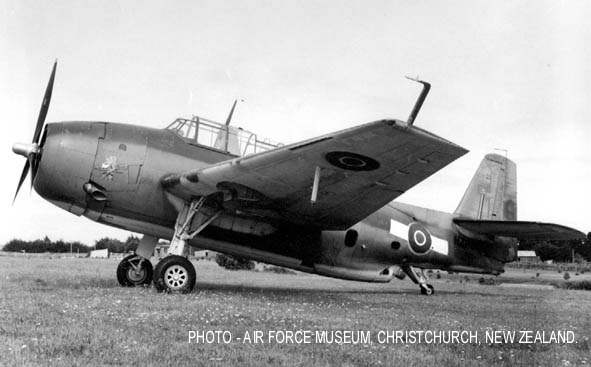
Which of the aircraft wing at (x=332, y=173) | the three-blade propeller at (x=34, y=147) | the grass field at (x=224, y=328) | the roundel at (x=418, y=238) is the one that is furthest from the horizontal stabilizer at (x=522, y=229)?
the three-blade propeller at (x=34, y=147)

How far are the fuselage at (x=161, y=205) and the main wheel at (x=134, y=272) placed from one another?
77 centimetres

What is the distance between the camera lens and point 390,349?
4547 millimetres

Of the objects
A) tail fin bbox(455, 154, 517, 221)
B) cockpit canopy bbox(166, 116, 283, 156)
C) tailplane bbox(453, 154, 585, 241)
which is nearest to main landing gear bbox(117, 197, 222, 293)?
A: cockpit canopy bbox(166, 116, 283, 156)

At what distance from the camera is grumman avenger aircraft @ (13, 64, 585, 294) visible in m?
7.75

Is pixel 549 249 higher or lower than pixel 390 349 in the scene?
higher

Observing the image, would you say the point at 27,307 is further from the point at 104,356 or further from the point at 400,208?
the point at 400,208

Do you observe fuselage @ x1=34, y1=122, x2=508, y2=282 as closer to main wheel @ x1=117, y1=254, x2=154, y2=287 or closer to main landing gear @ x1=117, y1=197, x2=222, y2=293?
main landing gear @ x1=117, y1=197, x2=222, y2=293

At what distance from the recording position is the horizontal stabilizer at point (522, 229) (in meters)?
10.3

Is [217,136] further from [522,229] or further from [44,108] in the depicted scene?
[522,229]

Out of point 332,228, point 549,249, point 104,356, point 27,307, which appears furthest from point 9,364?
point 549,249

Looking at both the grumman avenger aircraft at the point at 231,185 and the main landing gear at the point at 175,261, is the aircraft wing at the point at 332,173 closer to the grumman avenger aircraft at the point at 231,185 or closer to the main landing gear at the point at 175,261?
the grumman avenger aircraft at the point at 231,185

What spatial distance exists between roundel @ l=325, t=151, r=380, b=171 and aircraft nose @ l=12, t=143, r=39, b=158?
4.79 meters

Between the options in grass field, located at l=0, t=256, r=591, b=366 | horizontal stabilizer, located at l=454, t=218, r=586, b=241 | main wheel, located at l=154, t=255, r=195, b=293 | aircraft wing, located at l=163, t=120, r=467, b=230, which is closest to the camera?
grass field, located at l=0, t=256, r=591, b=366

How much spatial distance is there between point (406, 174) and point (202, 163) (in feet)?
11.9
